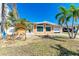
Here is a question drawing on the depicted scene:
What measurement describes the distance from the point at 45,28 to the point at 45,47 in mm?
410

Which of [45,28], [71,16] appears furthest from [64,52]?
[71,16]

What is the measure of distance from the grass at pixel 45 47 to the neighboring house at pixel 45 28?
0.13 metres

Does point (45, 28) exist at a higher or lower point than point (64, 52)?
higher

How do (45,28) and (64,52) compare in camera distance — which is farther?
(45,28)

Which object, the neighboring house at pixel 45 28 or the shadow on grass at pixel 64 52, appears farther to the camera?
the neighboring house at pixel 45 28

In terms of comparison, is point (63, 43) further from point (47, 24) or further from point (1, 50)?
point (1, 50)

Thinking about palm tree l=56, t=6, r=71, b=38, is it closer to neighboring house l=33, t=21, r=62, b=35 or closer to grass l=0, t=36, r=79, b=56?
neighboring house l=33, t=21, r=62, b=35

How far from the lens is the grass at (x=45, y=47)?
502cm

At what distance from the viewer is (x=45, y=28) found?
5234 millimetres

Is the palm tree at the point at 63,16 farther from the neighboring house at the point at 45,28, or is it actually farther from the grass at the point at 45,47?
the grass at the point at 45,47

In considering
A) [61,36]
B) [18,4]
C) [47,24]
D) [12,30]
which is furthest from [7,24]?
[61,36]

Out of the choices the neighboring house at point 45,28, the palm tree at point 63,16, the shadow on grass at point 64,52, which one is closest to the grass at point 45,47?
the shadow on grass at point 64,52

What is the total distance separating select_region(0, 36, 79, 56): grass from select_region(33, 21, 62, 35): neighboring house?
126mm

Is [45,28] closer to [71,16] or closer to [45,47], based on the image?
[45,47]
